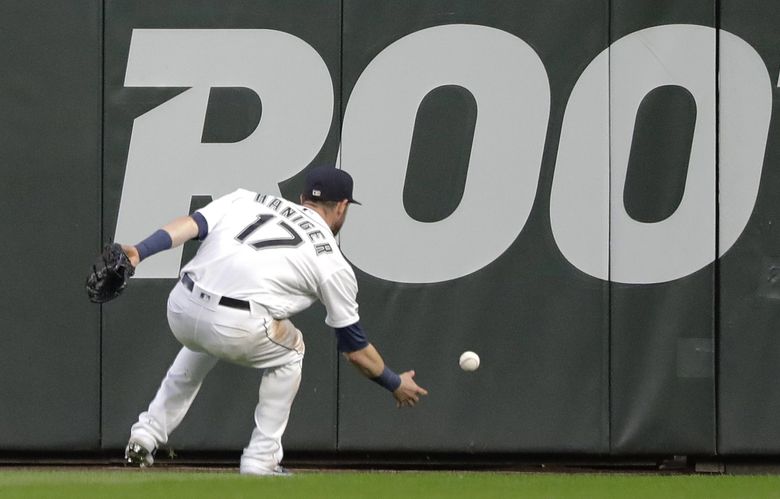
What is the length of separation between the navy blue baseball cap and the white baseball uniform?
0.10 meters

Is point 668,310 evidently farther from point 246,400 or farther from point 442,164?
point 246,400

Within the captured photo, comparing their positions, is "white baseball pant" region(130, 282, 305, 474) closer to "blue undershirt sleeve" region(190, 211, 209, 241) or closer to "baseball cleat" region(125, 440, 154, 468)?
"baseball cleat" region(125, 440, 154, 468)

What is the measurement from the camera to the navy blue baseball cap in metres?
6.39

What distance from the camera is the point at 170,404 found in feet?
21.3

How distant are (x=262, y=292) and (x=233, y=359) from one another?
38 cm

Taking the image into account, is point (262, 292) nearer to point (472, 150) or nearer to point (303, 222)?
point (303, 222)

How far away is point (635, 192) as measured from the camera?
8219mm

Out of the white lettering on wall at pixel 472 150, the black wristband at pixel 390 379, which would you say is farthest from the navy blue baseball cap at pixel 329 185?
the white lettering on wall at pixel 472 150

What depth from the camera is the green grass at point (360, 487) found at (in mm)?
5219

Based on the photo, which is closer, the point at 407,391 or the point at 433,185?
the point at 407,391

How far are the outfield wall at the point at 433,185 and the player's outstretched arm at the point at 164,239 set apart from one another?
207 centimetres

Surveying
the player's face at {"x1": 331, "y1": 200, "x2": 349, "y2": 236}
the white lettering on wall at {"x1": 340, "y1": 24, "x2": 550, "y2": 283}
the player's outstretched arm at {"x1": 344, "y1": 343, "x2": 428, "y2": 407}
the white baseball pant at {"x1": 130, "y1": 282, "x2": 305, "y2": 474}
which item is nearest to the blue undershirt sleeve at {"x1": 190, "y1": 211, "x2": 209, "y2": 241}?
the white baseball pant at {"x1": 130, "y1": 282, "x2": 305, "y2": 474}

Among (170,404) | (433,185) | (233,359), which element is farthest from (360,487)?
(433,185)

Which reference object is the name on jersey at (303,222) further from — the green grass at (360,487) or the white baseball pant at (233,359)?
the green grass at (360,487)
